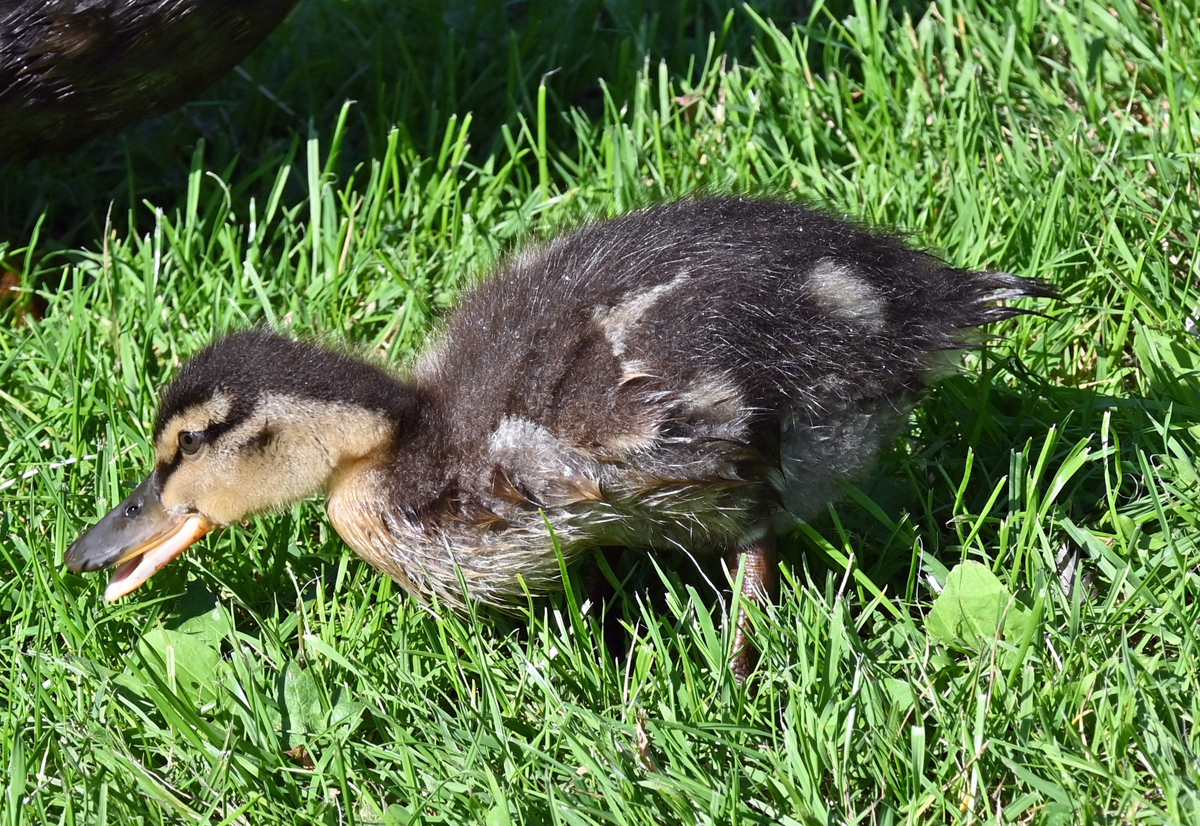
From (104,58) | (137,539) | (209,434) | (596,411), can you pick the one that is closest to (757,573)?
(596,411)

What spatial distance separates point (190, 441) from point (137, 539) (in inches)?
10.4

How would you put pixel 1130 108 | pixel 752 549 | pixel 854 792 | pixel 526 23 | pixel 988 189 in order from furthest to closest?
pixel 526 23 → pixel 1130 108 → pixel 988 189 → pixel 752 549 → pixel 854 792

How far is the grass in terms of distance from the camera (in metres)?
2.49

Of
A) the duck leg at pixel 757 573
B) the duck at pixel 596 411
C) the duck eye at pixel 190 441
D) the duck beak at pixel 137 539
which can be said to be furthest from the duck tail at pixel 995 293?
the duck beak at pixel 137 539

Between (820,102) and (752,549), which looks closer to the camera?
(752,549)

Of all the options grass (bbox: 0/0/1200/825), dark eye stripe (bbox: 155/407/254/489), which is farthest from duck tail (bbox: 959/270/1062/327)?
dark eye stripe (bbox: 155/407/254/489)

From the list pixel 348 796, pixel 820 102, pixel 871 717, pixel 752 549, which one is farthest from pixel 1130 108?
pixel 348 796

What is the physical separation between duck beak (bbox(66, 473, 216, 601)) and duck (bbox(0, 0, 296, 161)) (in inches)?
53.8

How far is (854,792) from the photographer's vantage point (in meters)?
2.43

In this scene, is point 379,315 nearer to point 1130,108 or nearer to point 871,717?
point 871,717

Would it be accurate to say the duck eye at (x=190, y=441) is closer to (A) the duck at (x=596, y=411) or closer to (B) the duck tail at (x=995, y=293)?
(A) the duck at (x=596, y=411)

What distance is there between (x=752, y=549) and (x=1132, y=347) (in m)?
1.29

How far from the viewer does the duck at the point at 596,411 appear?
8.69 feet

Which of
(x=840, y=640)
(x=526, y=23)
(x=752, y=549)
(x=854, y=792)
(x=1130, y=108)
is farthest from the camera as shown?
(x=526, y=23)
